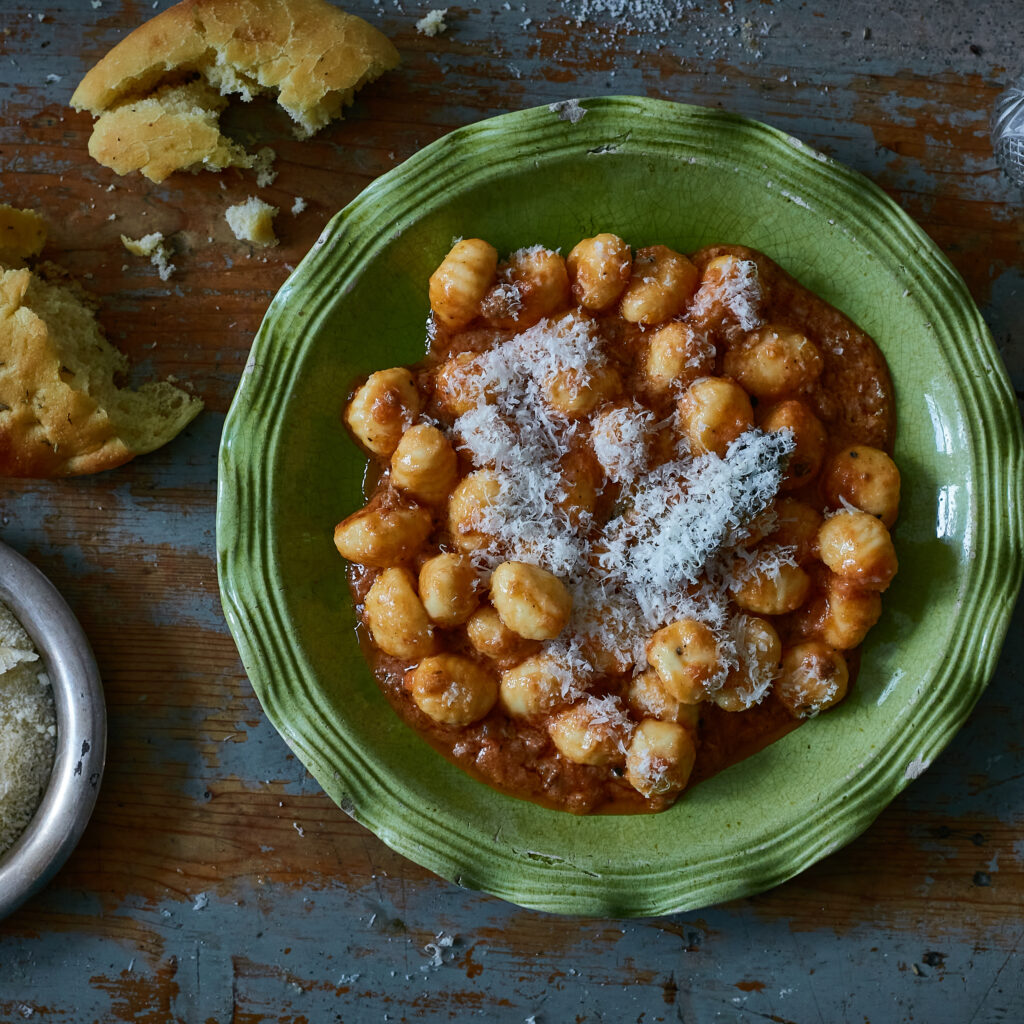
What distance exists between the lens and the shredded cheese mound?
186 cm

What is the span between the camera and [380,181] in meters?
2.04

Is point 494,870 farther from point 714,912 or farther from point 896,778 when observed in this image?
point 896,778

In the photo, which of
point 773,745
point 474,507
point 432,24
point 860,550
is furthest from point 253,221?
point 773,745

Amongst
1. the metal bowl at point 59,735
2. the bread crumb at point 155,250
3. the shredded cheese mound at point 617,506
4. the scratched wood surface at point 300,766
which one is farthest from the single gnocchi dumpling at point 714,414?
the metal bowl at point 59,735

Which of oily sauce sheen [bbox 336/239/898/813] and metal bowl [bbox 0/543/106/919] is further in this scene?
metal bowl [bbox 0/543/106/919]

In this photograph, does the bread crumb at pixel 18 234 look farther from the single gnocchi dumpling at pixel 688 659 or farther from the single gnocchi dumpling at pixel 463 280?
the single gnocchi dumpling at pixel 688 659

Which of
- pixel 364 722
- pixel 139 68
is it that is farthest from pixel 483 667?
pixel 139 68

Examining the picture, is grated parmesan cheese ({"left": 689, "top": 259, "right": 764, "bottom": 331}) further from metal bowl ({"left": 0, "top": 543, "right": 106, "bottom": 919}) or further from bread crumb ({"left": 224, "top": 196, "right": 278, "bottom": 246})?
metal bowl ({"left": 0, "top": 543, "right": 106, "bottom": 919})

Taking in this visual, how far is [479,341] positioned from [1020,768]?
5.70ft

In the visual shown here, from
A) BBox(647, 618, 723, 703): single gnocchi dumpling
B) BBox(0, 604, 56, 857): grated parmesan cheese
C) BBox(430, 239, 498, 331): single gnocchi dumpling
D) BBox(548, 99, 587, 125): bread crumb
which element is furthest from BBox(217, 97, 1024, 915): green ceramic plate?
BBox(0, 604, 56, 857): grated parmesan cheese

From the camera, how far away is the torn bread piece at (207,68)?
2064 mm

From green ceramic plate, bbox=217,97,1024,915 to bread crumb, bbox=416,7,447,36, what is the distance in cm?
40

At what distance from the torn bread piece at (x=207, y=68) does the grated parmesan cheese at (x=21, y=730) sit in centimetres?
119

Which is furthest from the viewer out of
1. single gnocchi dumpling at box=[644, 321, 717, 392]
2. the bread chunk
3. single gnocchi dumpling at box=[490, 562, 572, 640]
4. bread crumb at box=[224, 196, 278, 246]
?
bread crumb at box=[224, 196, 278, 246]
